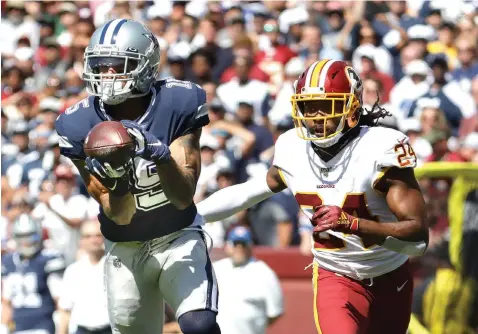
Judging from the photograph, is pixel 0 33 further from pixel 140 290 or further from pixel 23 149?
pixel 140 290

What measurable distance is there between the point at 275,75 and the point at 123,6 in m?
2.22

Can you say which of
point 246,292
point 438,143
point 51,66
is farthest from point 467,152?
point 51,66

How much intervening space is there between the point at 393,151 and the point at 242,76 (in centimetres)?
622

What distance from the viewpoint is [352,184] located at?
488cm

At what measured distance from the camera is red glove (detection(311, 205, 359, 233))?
4482mm

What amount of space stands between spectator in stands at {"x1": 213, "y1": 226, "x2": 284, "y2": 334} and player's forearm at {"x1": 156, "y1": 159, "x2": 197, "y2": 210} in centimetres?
344

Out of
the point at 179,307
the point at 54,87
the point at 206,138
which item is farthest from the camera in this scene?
the point at 54,87

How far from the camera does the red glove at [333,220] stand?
4.48 meters

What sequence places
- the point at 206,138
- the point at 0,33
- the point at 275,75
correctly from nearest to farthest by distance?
the point at 206,138 → the point at 275,75 → the point at 0,33

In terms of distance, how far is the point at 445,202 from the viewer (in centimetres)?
685

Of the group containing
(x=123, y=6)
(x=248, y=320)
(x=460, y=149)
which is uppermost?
(x=123, y=6)

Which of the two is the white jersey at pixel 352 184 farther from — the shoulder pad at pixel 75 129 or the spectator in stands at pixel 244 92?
the spectator in stands at pixel 244 92

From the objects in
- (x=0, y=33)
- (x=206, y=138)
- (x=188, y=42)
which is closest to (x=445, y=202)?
(x=206, y=138)

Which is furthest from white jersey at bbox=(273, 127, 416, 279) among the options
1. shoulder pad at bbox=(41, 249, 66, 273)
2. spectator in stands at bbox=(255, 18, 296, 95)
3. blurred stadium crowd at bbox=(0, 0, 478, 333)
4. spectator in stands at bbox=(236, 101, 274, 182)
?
spectator in stands at bbox=(255, 18, 296, 95)
